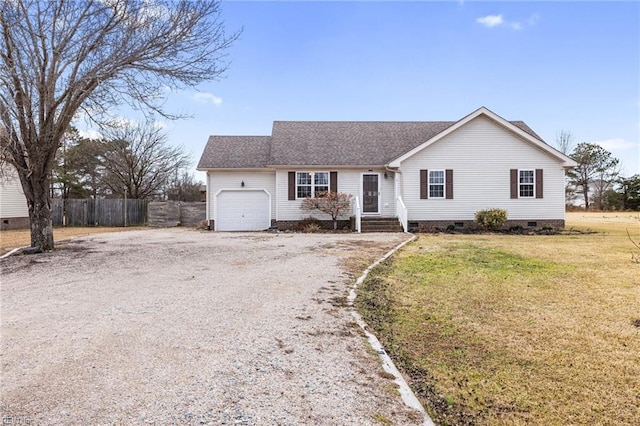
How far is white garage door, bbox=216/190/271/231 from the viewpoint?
19031mm

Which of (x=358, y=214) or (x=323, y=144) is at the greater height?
(x=323, y=144)

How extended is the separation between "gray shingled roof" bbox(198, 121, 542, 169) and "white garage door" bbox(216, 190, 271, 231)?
4.66ft

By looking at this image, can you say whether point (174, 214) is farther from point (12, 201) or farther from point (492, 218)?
point (492, 218)

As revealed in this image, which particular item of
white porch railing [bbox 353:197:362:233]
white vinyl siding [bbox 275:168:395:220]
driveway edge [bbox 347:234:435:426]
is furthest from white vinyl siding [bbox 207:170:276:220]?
driveway edge [bbox 347:234:435:426]

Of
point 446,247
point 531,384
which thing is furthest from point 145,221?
point 531,384

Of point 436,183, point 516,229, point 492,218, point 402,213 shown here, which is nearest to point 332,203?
point 402,213

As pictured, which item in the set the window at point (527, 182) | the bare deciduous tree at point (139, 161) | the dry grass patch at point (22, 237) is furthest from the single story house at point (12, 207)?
the window at point (527, 182)

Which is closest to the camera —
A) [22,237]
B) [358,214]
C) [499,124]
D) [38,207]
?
[38,207]

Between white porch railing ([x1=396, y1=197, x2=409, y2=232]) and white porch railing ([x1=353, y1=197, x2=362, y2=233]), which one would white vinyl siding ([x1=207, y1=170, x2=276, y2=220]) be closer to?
white porch railing ([x1=353, y1=197, x2=362, y2=233])

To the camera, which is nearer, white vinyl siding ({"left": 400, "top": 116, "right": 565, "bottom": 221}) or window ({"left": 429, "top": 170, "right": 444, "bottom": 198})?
white vinyl siding ({"left": 400, "top": 116, "right": 565, "bottom": 221})

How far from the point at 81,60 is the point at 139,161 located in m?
20.2

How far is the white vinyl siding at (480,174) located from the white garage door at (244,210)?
6.78 meters

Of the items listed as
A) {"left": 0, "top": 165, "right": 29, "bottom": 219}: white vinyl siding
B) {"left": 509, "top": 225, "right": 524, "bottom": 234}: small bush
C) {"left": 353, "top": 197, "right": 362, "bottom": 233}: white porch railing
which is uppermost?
{"left": 0, "top": 165, "right": 29, "bottom": 219}: white vinyl siding

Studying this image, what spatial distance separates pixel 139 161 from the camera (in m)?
29.2
